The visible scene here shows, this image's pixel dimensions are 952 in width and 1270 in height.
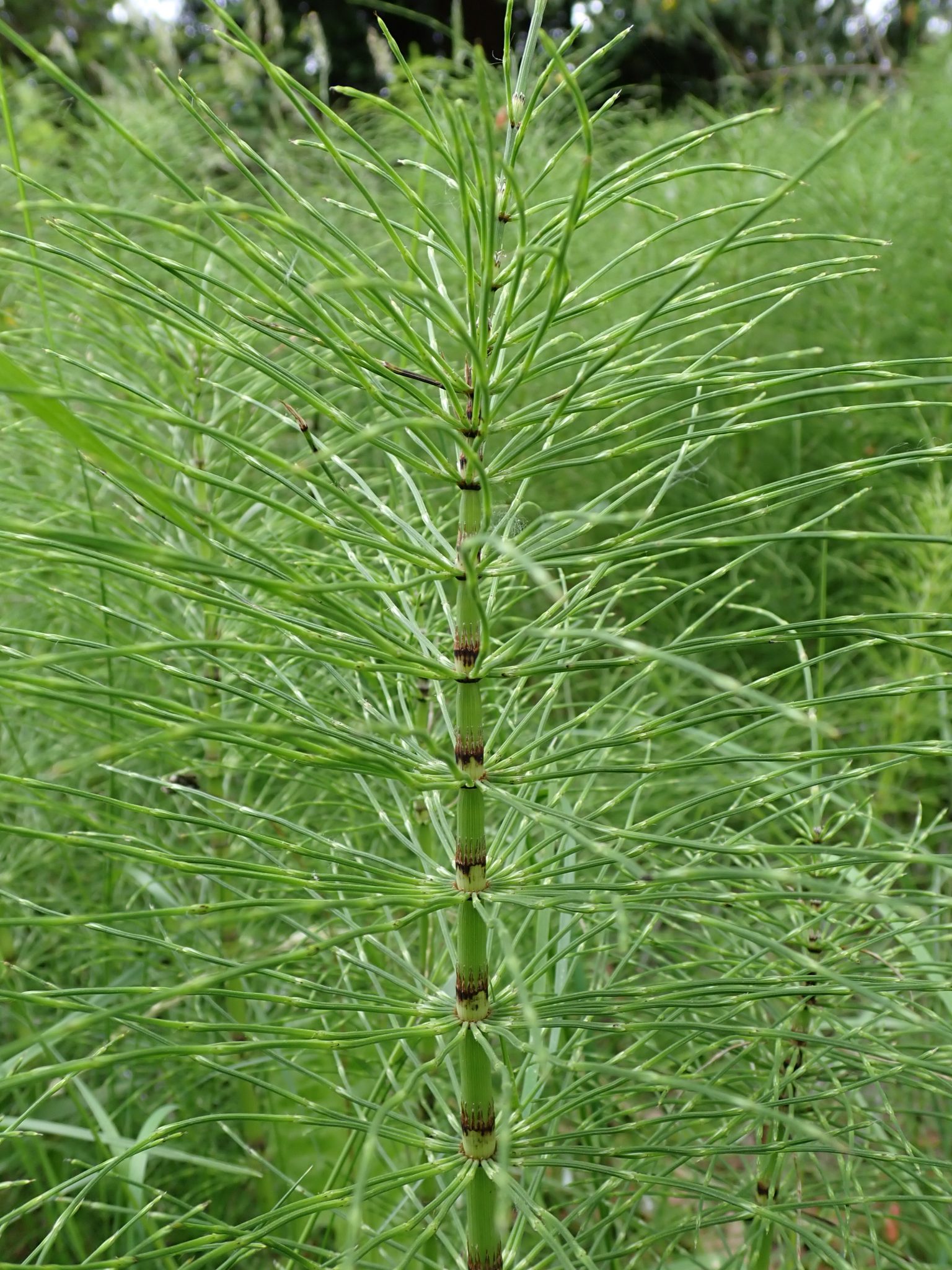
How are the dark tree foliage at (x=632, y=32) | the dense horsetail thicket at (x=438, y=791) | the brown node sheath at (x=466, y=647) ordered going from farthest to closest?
the dark tree foliage at (x=632, y=32), the brown node sheath at (x=466, y=647), the dense horsetail thicket at (x=438, y=791)

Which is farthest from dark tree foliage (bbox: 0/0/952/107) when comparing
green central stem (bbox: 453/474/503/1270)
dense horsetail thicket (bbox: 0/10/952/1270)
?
green central stem (bbox: 453/474/503/1270)

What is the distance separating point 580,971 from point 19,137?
4.12 m

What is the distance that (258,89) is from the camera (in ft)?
19.0

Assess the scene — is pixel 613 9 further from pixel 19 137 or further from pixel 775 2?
pixel 19 137

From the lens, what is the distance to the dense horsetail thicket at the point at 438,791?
0.64 metres

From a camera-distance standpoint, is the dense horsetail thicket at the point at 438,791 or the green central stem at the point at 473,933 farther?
the green central stem at the point at 473,933

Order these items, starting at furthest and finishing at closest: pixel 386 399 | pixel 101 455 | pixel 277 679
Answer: pixel 277 679 → pixel 386 399 → pixel 101 455

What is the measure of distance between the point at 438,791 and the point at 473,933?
19 cm

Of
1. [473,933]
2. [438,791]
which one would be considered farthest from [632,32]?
[473,933]

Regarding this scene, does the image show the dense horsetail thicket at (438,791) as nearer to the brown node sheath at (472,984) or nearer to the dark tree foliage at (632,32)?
the brown node sheath at (472,984)

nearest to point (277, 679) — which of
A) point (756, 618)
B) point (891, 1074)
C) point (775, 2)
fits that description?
point (891, 1074)

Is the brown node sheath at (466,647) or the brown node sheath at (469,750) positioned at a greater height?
the brown node sheath at (466,647)

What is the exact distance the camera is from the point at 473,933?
0.81 meters

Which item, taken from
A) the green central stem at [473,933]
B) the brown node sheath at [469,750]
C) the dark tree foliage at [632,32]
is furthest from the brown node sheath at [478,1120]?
the dark tree foliage at [632,32]
